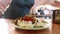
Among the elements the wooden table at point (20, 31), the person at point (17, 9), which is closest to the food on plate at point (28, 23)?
the wooden table at point (20, 31)

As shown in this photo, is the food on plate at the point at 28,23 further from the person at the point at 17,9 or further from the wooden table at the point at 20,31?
the person at the point at 17,9

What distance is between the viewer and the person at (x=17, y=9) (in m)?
1.58

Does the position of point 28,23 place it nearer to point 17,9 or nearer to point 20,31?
point 20,31

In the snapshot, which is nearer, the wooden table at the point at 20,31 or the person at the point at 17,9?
the wooden table at the point at 20,31

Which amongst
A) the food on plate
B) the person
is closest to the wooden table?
the food on plate

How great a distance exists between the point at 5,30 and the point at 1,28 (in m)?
0.05

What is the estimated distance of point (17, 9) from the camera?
160cm

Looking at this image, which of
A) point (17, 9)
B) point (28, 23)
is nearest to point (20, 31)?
point (28, 23)

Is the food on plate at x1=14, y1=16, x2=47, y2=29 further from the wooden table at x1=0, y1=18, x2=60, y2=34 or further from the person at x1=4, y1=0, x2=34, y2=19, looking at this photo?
the person at x1=4, y1=0, x2=34, y2=19

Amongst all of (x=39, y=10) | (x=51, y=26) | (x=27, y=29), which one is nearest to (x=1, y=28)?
(x=27, y=29)

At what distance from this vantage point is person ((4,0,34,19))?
158 centimetres

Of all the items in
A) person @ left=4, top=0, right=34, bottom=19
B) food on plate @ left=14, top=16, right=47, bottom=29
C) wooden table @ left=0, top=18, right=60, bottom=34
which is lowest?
wooden table @ left=0, top=18, right=60, bottom=34

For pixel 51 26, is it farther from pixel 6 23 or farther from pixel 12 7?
pixel 12 7

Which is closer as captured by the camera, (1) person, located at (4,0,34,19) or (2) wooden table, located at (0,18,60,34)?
(2) wooden table, located at (0,18,60,34)
